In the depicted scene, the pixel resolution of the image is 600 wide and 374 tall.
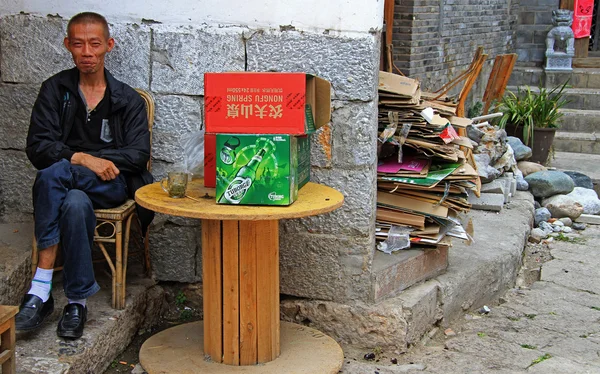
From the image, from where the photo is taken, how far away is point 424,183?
420 centimetres

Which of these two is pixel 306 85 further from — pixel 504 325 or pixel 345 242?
pixel 504 325

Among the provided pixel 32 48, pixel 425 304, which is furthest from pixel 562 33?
pixel 32 48

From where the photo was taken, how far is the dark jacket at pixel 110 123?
12.5 feet

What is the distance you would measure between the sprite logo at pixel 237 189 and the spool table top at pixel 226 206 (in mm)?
33

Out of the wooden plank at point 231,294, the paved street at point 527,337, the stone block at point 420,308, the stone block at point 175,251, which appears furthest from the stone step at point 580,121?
the wooden plank at point 231,294

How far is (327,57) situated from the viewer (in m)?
3.89

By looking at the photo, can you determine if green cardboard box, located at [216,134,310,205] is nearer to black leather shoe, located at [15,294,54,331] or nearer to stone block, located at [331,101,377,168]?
stone block, located at [331,101,377,168]

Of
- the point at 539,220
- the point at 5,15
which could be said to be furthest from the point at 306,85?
the point at 539,220

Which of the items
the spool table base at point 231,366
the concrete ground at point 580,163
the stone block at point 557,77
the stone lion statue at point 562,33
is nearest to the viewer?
the spool table base at point 231,366

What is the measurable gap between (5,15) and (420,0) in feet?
14.4

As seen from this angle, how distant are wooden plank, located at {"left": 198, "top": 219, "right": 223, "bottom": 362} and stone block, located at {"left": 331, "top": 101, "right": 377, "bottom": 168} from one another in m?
0.84

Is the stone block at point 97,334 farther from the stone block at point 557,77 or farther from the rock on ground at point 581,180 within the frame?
the stone block at point 557,77

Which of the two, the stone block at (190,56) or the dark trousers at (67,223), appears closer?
the dark trousers at (67,223)

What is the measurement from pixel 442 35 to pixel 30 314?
5826 millimetres
